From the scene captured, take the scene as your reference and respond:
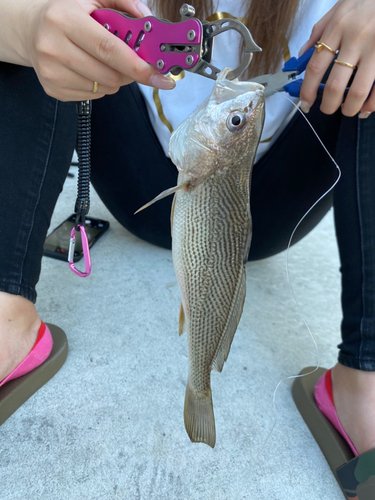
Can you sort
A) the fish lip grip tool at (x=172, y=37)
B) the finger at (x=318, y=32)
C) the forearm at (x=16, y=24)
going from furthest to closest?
the finger at (x=318, y=32)
the forearm at (x=16, y=24)
the fish lip grip tool at (x=172, y=37)

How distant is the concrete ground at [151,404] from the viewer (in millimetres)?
882

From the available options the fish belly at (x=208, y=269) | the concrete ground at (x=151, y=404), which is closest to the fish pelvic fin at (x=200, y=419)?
the fish belly at (x=208, y=269)

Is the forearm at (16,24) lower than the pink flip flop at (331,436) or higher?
higher

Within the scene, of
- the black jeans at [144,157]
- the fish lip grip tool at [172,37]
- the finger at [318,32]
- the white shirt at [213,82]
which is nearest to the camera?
the fish lip grip tool at [172,37]

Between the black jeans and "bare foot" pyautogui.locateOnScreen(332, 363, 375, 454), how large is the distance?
0.12 ft

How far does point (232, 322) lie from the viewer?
80cm

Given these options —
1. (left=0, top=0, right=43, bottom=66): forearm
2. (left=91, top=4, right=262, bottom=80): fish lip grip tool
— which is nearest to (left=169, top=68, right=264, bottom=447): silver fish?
(left=91, top=4, right=262, bottom=80): fish lip grip tool

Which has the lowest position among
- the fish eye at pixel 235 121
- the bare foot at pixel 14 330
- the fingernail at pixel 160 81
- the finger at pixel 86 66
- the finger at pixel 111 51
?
the bare foot at pixel 14 330

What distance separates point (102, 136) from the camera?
124 cm

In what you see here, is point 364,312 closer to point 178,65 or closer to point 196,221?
point 196,221

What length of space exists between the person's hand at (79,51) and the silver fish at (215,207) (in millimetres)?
146

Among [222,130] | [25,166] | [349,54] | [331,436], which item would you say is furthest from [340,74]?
[331,436]

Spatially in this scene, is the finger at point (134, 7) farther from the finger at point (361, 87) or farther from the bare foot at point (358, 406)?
the bare foot at point (358, 406)

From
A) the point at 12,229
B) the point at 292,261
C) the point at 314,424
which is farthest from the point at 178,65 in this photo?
the point at 292,261
